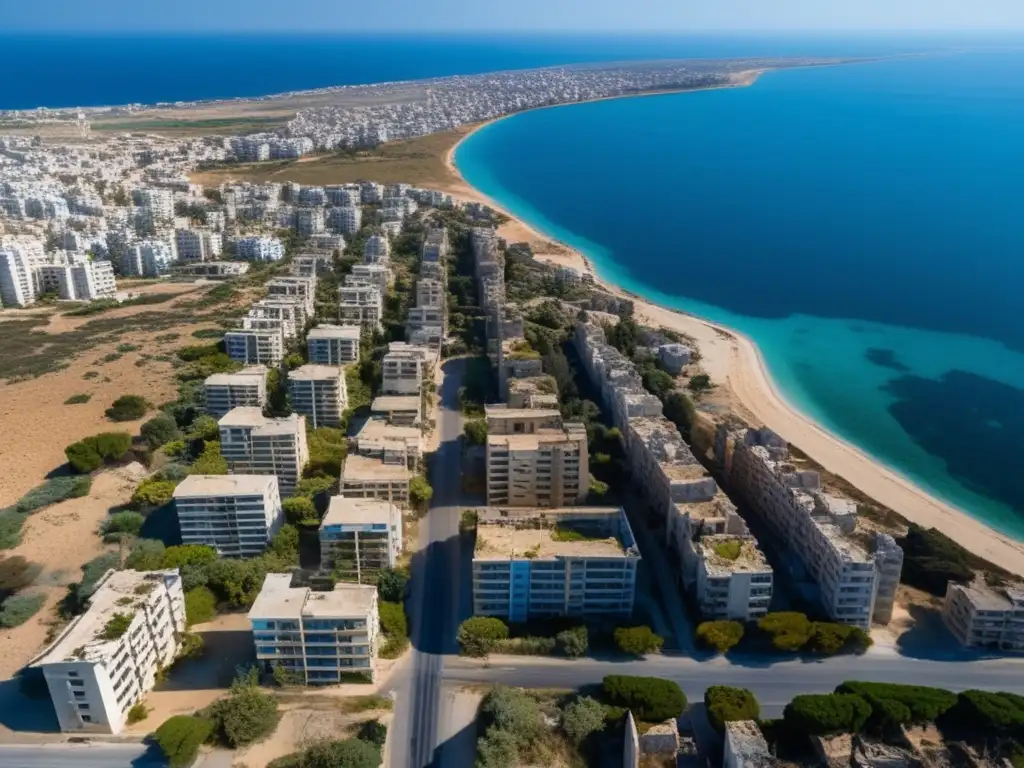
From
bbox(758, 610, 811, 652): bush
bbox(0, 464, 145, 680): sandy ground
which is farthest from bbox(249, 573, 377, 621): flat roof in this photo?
bbox(758, 610, 811, 652): bush

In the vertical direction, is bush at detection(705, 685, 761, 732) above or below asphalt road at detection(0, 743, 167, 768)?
above

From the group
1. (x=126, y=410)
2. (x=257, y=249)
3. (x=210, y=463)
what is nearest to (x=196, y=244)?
(x=257, y=249)

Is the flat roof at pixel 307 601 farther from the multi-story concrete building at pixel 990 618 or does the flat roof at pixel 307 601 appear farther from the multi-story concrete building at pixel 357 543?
the multi-story concrete building at pixel 990 618

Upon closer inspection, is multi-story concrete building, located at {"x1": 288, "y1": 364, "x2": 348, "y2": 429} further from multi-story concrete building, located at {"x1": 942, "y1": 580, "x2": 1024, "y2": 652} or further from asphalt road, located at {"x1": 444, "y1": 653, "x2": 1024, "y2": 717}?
multi-story concrete building, located at {"x1": 942, "y1": 580, "x2": 1024, "y2": 652}

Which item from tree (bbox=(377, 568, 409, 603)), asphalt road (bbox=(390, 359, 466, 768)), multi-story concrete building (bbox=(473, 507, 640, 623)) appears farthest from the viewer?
tree (bbox=(377, 568, 409, 603))

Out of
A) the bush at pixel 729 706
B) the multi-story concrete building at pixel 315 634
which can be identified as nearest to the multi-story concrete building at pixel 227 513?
the multi-story concrete building at pixel 315 634

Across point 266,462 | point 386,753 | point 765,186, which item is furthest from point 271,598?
point 765,186
